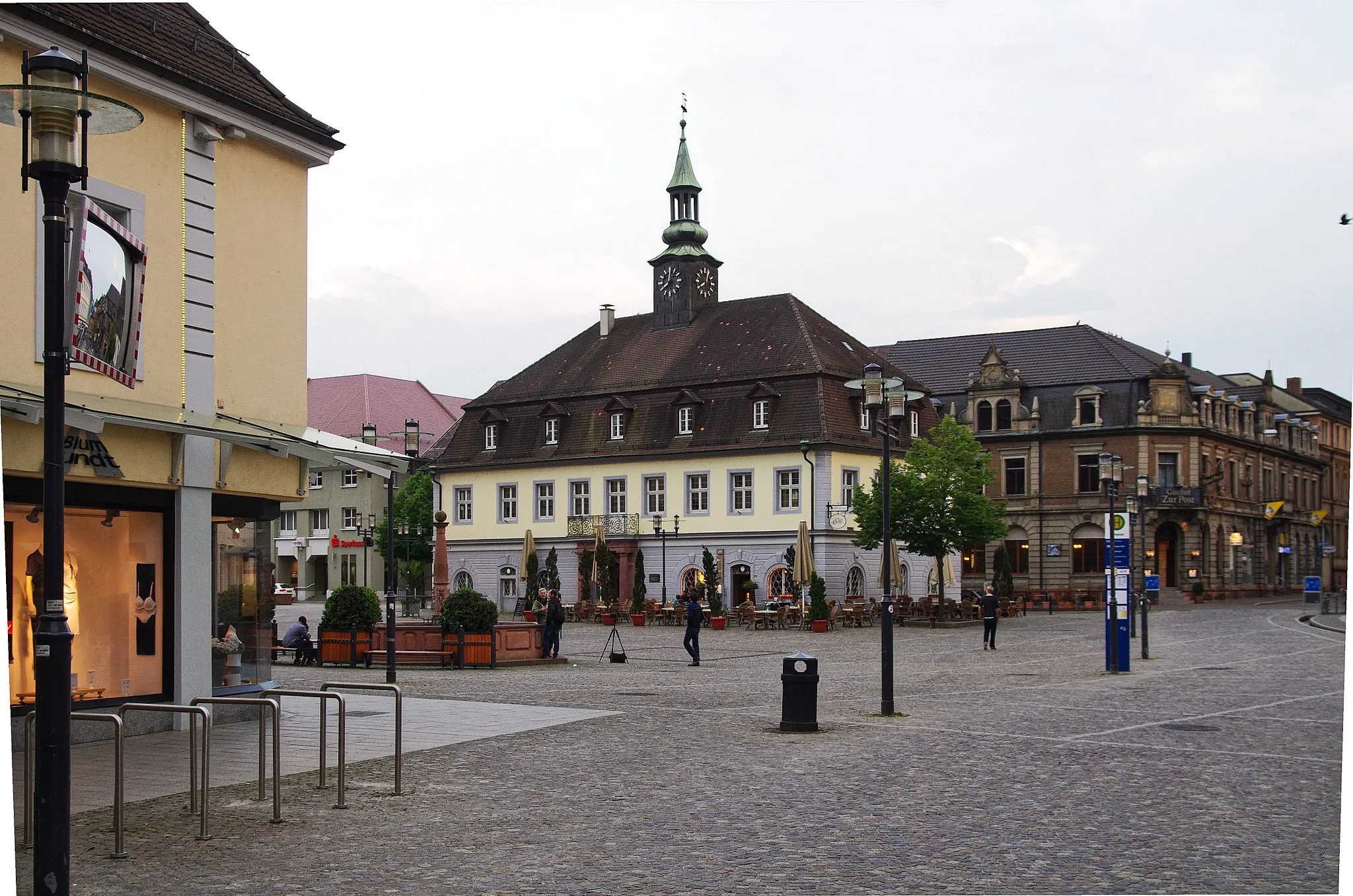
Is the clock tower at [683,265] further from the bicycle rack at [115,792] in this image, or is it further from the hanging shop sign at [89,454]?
the bicycle rack at [115,792]

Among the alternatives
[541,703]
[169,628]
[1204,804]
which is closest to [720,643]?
[541,703]

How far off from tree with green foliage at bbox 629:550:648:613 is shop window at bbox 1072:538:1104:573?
25.8 metres

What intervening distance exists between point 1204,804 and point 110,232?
965 centimetres

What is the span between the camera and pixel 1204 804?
11.9m

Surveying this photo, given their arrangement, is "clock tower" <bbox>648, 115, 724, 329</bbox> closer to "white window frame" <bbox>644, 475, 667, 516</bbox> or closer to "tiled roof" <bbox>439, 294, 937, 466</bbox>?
"tiled roof" <bbox>439, 294, 937, 466</bbox>

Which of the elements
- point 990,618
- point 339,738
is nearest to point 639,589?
point 990,618

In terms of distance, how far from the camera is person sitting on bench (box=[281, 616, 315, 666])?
31.1 metres

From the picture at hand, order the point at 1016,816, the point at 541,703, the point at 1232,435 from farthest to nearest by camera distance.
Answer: the point at 1232,435 → the point at 541,703 → the point at 1016,816

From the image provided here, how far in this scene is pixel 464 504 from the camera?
6919 centimetres

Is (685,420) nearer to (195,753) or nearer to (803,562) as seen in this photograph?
(803,562)

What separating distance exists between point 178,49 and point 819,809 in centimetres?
1199

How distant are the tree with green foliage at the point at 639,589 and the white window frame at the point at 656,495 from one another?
193cm

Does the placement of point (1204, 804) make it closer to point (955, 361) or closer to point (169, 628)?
point (169, 628)

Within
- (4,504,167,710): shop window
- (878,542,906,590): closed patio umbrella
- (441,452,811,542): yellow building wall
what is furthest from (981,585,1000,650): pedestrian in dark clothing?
(4,504,167,710): shop window
